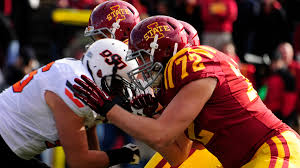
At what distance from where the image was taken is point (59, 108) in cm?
417

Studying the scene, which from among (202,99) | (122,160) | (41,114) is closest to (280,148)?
(202,99)

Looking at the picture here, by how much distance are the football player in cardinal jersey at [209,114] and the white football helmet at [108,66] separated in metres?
0.26

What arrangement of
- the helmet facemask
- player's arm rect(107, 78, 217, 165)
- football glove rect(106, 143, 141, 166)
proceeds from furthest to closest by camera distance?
football glove rect(106, 143, 141, 166), the helmet facemask, player's arm rect(107, 78, 217, 165)

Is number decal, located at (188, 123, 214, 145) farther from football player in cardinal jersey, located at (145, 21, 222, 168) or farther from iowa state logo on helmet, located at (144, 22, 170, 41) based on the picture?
iowa state logo on helmet, located at (144, 22, 170, 41)

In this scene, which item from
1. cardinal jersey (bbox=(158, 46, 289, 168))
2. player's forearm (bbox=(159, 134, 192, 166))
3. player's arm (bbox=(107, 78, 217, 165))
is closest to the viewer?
player's arm (bbox=(107, 78, 217, 165))

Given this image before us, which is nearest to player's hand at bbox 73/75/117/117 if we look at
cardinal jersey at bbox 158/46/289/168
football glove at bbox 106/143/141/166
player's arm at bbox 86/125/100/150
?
cardinal jersey at bbox 158/46/289/168

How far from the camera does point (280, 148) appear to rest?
371cm

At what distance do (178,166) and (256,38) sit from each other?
5.68 metres

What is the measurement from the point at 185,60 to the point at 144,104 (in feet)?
1.88

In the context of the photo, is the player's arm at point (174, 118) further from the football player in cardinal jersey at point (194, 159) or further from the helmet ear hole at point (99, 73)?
the football player in cardinal jersey at point (194, 159)

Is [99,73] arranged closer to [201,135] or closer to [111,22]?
[201,135]

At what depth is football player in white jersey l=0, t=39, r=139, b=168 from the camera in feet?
13.7

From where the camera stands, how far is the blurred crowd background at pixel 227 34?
8133mm

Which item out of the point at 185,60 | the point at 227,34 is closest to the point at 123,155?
the point at 185,60
